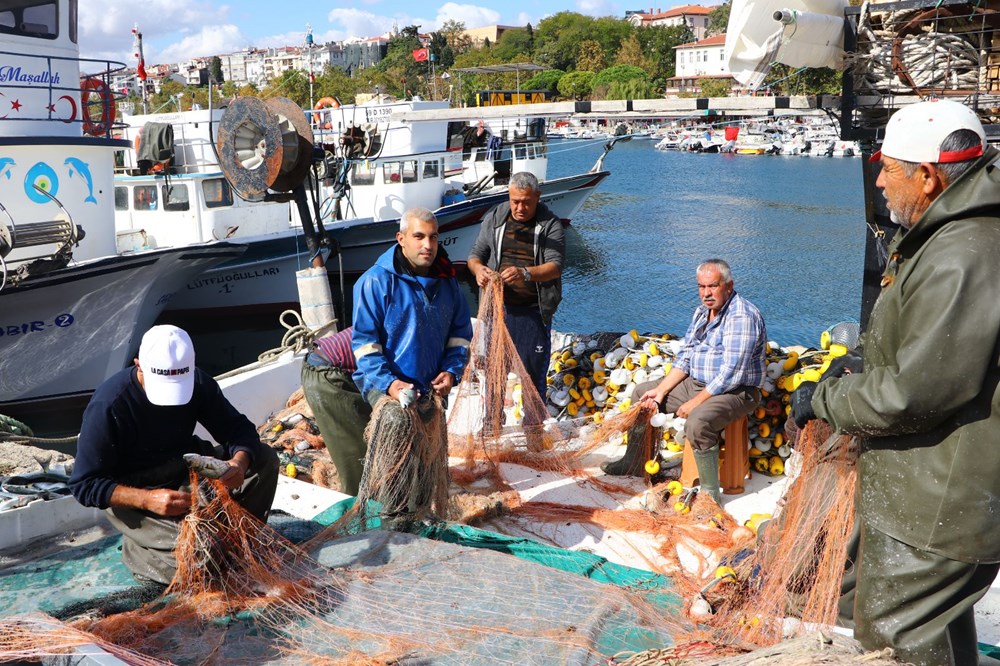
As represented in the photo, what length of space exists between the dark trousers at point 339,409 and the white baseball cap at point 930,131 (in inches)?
113

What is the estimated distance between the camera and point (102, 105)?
10.9 m

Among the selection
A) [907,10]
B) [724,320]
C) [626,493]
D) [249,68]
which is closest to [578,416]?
[626,493]

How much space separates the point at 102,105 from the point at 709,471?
955 cm

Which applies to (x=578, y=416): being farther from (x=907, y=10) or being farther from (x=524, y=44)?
(x=524, y=44)

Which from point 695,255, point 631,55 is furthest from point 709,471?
point 631,55

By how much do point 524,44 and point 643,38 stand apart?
1407 centimetres

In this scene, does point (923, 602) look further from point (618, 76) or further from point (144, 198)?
point (618, 76)

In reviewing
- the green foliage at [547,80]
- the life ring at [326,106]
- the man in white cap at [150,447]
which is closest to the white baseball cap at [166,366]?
the man in white cap at [150,447]

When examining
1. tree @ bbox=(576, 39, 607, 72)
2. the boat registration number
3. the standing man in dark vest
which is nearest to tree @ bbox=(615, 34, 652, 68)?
tree @ bbox=(576, 39, 607, 72)

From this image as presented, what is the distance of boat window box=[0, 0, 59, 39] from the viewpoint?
385 inches

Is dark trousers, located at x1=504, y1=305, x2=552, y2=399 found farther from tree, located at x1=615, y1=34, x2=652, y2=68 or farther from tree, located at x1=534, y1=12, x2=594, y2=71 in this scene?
tree, located at x1=615, y1=34, x2=652, y2=68

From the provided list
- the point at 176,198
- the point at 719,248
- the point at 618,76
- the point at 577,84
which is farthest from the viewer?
the point at 577,84

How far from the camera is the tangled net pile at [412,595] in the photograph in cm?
271

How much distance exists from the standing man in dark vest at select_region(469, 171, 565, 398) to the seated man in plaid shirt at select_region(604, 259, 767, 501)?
1065mm
